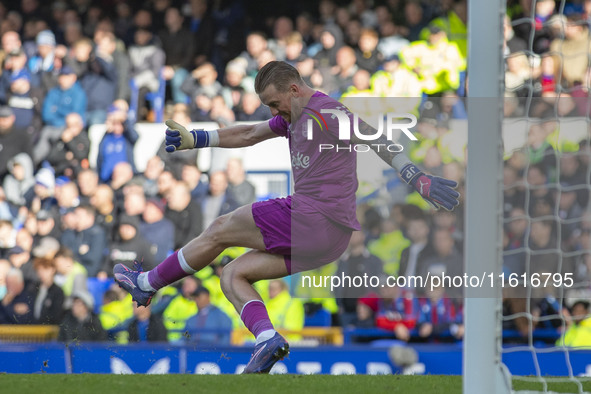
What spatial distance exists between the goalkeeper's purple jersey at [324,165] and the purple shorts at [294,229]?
0.14 feet

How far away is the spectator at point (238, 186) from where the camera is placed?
8.62 m

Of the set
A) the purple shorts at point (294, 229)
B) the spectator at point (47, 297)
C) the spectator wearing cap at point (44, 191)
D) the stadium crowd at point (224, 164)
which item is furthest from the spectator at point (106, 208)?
the purple shorts at point (294, 229)

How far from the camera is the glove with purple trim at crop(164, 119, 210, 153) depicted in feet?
17.2

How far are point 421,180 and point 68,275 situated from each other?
4794 millimetres

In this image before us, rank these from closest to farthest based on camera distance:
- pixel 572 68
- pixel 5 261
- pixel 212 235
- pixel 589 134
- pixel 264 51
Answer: pixel 212 235, pixel 589 134, pixel 572 68, pixel 5 261, pixel 264 51

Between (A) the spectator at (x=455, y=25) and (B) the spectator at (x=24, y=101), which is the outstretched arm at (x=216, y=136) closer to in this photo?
(A) the spectator at (x=455, y=25)

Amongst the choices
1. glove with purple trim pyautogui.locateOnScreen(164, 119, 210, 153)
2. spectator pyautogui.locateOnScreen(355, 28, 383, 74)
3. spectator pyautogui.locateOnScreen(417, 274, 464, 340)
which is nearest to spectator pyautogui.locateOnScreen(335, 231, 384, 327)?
spectator pyautogui.locateOnScreen(417, 274, 464, 340)

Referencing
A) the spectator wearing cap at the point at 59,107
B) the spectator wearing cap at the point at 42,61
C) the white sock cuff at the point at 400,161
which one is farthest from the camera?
the spectator wearing cap at the point at 42,61

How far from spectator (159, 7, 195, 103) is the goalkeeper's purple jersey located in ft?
16.5

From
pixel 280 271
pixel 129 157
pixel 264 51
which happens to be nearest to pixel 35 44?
pixel 129 157

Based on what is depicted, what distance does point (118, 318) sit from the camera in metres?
7.99

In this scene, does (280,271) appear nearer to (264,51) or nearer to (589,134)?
(589,134)

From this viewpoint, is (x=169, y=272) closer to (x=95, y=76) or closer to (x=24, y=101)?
(x=95, y=76)

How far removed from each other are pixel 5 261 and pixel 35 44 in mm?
2884
